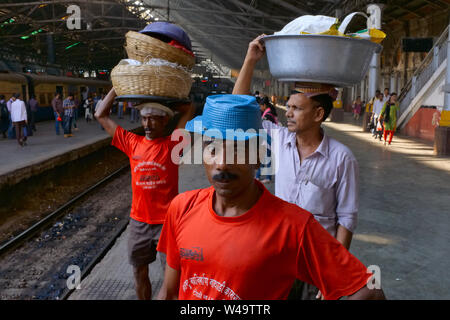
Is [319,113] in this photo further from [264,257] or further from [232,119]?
[264,257]

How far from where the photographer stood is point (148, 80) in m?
2.57

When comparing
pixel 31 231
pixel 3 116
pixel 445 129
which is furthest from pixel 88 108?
pixel 445 129

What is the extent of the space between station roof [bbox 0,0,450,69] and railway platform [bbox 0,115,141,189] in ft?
24.9

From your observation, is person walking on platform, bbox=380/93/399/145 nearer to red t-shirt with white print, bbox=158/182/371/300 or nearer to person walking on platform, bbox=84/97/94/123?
red t-shirt with white print, bbox=158/182/371/300

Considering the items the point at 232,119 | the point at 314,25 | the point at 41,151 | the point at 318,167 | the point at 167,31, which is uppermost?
the point at 167,31

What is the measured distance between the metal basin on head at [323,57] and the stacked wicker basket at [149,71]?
0.86m

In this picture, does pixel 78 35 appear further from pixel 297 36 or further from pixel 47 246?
pixel 297 36

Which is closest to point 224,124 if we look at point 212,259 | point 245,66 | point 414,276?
point 212,259

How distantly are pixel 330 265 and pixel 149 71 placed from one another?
5.64 ft

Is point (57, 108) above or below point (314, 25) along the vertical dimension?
below

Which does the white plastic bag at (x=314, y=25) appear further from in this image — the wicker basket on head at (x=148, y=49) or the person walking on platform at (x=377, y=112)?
the person walking on platform at (x=377, y=112)

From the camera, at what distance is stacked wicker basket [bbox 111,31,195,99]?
255 cm

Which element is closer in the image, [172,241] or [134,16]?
[172,241]

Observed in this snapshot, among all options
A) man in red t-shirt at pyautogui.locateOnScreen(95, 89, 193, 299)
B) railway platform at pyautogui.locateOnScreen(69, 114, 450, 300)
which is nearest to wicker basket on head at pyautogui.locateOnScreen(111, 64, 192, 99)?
man in red t-shirt at pyautogui.locateOnScreen(95, 89, 193, 299)
